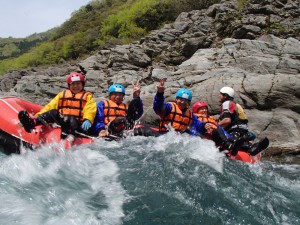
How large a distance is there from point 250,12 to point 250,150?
12.0 m

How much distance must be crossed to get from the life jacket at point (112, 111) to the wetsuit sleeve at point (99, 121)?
9 centimetres

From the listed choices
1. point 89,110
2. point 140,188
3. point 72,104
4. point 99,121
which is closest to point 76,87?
point 72,104

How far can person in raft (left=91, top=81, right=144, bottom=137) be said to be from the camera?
299 inches

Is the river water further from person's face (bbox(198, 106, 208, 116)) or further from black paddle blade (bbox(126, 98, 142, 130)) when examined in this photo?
person's face (bbox(198, 106, 208, 116))

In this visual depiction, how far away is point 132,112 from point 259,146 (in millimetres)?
2980

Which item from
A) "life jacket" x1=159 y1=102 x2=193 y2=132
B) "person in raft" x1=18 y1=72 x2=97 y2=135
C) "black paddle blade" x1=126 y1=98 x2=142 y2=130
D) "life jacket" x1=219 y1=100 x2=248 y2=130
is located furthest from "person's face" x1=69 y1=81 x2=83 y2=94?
"life jacket" x1=219 y1=100 x2=248 y2=130

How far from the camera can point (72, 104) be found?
7676 millimetres

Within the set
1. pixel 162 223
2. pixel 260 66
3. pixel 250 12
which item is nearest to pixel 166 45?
pixel 250 12

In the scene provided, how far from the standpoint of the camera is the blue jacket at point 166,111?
7497mm

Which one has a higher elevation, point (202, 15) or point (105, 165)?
point (202, 15)

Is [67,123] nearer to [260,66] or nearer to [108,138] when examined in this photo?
[108,138]

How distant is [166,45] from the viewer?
1911cm

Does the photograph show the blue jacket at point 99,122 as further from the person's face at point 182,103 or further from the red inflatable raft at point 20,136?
the person's face at point 182,103

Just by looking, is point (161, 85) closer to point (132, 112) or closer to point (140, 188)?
point (132, 112)
